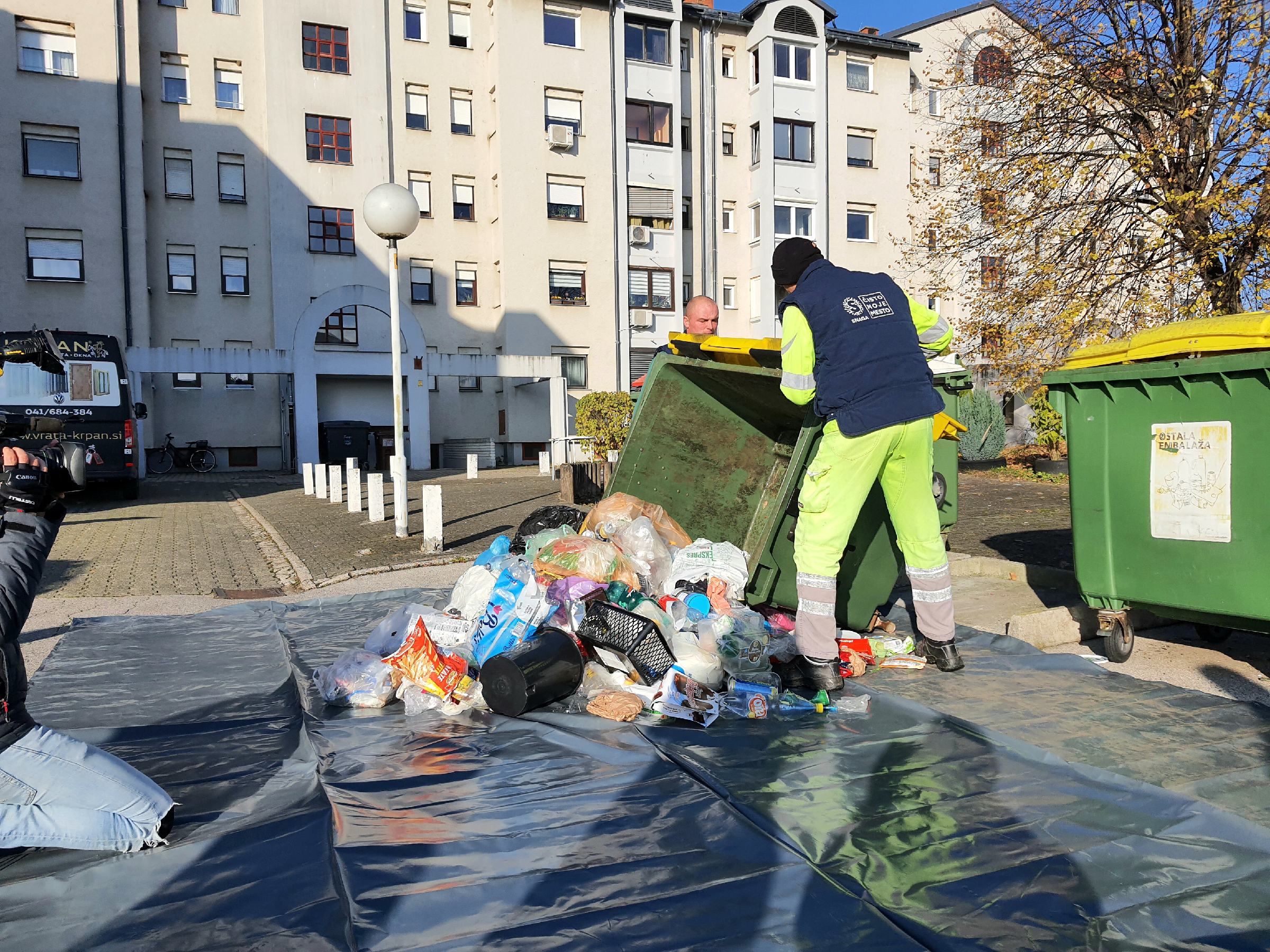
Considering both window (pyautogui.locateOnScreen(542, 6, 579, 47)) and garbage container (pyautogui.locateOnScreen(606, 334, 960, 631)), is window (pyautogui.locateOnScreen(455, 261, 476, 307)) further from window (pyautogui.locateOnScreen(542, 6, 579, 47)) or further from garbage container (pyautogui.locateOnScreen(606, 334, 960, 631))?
garbage container (pyautogui.locateOnScreen(606, 334, 960, 631))

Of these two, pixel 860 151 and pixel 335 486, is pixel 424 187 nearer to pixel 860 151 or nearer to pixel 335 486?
pixel 860 151

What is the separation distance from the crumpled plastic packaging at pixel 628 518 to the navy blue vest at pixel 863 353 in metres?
1.59

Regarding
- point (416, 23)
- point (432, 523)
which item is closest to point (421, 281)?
point (416, 23)

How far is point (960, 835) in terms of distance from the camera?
2.56 m

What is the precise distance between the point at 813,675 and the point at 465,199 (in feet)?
91.9

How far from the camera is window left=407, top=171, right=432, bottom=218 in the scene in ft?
94.4

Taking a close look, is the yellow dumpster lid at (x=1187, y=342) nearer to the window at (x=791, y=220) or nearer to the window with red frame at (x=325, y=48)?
the window at (x=791, y=220)

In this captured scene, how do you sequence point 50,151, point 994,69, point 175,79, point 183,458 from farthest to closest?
point 175,79 → point 183,458 → point 50,151 → point 994,69

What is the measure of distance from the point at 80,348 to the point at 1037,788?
1495 cm

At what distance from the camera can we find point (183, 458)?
26.2 metres

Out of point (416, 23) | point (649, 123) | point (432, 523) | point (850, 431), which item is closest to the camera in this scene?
point (850, 431)

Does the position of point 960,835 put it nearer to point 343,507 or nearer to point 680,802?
point 680,802

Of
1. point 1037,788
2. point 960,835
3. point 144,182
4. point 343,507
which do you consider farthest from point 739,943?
point 144,182

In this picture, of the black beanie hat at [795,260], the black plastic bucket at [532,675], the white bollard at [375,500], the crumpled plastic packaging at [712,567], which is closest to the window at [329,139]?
the white bollard at [375,500]
